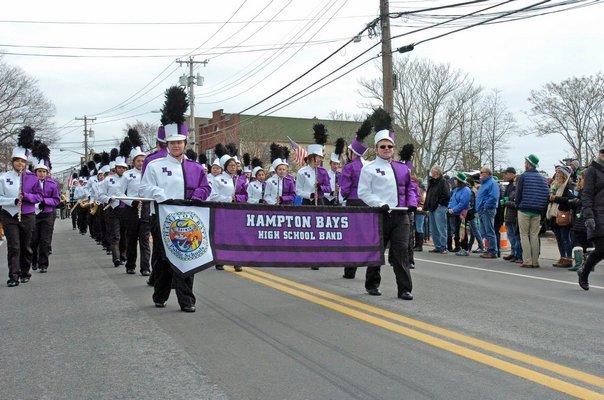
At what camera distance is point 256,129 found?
206 ft

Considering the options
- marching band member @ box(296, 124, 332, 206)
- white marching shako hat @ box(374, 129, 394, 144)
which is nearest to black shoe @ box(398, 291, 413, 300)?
white marching shako hat @ box(374, 129, 394, 144)

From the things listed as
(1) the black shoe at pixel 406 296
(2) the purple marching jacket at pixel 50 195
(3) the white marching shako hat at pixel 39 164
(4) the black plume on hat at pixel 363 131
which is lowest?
(1) the black shoe at pixel 406 296

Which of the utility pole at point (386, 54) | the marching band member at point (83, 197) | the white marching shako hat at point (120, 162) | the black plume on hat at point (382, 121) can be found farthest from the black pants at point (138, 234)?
the marching band member at point (83, 197)

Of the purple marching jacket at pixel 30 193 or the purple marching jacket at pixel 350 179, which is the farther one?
the purple marching jacket at pixel 30 193

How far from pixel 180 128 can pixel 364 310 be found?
10.2 ft

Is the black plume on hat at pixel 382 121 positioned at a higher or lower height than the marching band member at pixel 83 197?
higher

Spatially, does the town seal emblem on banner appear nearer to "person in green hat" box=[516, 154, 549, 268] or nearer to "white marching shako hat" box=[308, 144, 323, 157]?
"white marching shako hat" box=[308, 144, 323, 157]

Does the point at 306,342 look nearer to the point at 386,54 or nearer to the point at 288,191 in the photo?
the point at 288,191

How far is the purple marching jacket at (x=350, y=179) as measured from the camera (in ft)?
30.9

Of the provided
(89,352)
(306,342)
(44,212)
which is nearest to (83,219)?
(44,212)

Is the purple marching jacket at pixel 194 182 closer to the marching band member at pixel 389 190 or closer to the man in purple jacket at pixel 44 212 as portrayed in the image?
the marching band member at pixel 389 190

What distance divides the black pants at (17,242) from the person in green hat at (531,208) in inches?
350

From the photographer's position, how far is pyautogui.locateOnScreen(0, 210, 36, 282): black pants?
1018 centimetres

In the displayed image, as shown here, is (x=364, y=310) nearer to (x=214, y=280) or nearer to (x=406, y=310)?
(x=406, y=310)
